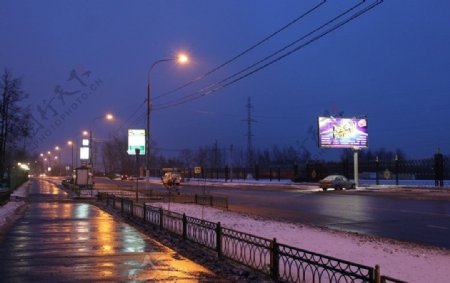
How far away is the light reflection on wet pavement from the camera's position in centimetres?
982

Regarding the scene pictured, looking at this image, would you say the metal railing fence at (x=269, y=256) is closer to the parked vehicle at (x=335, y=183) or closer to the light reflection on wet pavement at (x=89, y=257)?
the light reflection on wet pavement at (x=89, y=257)

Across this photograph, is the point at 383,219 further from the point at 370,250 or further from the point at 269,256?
the point at 269,256

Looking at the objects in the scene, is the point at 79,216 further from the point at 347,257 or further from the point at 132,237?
the point at 347,257

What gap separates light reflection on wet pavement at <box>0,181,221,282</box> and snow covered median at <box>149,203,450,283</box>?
3.39 m

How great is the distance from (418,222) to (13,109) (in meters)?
35.6

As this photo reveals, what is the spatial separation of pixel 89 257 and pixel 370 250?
6.44m

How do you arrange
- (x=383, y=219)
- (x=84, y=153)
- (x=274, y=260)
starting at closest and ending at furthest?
1. (x=274, y=260)
2. (x=383, y=219)
3. (x=84, y=153)

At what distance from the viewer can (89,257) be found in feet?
39.3

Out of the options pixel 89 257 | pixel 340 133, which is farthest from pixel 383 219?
pixel 340 133

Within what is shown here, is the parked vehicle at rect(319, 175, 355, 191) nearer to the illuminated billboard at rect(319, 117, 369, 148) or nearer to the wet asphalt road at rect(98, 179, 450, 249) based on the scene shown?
the illuminated billboard at rect(319, 117, 369, 148)

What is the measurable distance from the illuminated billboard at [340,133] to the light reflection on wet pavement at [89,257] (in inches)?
1854

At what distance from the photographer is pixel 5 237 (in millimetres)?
15719

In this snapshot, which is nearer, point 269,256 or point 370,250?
point 269,256

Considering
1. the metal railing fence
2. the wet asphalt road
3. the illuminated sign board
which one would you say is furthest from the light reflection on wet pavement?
the illuminated sign board
